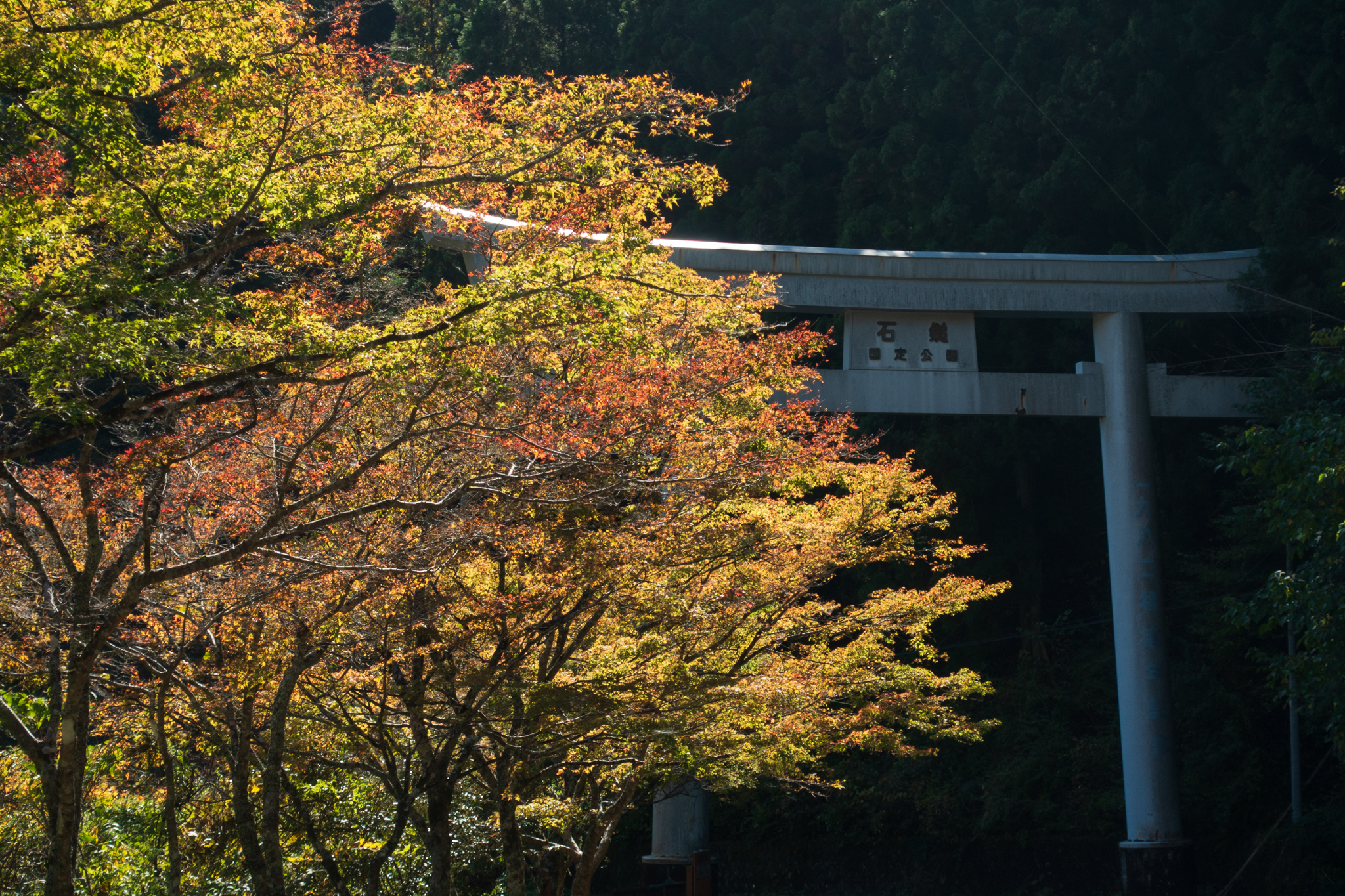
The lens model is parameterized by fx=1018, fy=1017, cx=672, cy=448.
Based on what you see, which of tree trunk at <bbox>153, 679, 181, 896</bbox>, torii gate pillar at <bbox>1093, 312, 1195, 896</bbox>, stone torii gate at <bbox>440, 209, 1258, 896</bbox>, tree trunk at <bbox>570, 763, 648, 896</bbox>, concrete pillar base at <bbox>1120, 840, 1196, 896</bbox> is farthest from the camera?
stone torii gate at <bbox>440, 209, 1258, 896</bbox>

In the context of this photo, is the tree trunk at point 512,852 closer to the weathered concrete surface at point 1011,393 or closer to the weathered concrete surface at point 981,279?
the weathered concrete surface at point 1011,393

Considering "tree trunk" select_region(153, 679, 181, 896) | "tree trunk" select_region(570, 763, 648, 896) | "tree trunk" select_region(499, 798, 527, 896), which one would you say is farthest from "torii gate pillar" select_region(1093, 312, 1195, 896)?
"tree trunk" select_region(153, 679, 181, 896)

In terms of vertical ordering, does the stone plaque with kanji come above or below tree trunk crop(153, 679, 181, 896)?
above

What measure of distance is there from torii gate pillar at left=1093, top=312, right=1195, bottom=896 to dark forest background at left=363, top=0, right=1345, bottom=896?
174cm

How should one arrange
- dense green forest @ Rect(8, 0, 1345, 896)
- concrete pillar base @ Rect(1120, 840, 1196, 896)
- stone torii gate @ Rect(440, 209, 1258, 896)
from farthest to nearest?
stone torii gate @ Rect(440, 209, 1258, 896) → concrete pillar base @ Rect(1120, 840, 1196, 896) → dense green forest @ Rect(8, 0, 1345, 896)

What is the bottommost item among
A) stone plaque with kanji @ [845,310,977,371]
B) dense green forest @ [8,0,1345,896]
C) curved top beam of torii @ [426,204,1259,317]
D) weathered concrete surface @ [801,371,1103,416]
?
dense green forest @ [8,0,1345,896]

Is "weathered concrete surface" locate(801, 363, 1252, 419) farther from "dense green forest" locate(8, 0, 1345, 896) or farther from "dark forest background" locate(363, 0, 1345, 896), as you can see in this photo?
"dark forest background" locate(363, 0, 1345, 896)

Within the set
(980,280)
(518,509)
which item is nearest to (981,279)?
(980,280)

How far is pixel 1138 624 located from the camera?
37.8 feet

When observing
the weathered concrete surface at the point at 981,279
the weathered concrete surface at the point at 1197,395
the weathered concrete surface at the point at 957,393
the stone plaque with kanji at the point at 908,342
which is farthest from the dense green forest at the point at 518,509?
the stone plaque with kanji at the point at 908,342

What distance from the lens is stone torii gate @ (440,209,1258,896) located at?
37.1 feet

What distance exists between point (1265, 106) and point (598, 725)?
1398 centimetres

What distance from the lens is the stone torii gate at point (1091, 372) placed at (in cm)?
1130

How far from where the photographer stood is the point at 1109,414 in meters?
12.1
